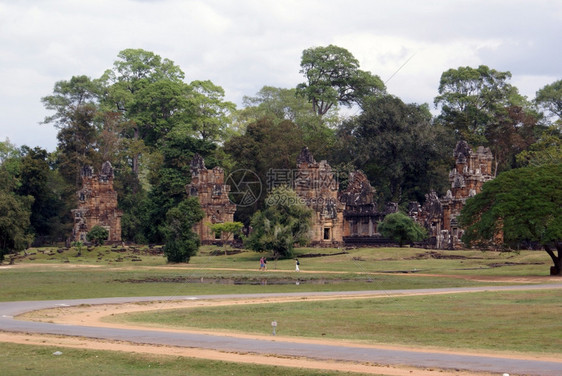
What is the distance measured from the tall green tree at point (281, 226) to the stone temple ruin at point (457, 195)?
12.0m

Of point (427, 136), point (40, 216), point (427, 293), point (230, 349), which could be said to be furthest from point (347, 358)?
point (40, 216)

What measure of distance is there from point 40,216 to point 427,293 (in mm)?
66453

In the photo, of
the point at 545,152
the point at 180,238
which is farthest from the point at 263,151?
the point at 545,152

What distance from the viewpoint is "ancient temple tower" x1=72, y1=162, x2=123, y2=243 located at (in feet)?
272

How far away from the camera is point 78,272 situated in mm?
51875

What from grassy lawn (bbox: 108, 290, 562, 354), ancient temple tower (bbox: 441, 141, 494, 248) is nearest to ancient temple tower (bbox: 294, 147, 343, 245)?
ancient temple tower (bbox: 441, 141, 494, 248)

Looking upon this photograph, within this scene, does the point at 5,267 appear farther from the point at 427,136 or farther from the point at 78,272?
the point at 427,136

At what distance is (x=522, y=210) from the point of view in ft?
146

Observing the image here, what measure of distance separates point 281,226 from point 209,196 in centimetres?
2304

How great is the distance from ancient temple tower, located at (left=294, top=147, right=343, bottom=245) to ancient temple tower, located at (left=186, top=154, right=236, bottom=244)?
41.3 ft

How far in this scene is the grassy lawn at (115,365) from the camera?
16.5 metres

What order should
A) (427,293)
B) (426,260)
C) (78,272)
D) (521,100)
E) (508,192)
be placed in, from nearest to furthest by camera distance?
(427,293), (508,192), (78,272), (426,260), (521,100)

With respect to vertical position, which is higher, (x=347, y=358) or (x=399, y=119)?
(x=399, y=119)

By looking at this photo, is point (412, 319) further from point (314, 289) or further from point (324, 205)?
point (324, 205)
